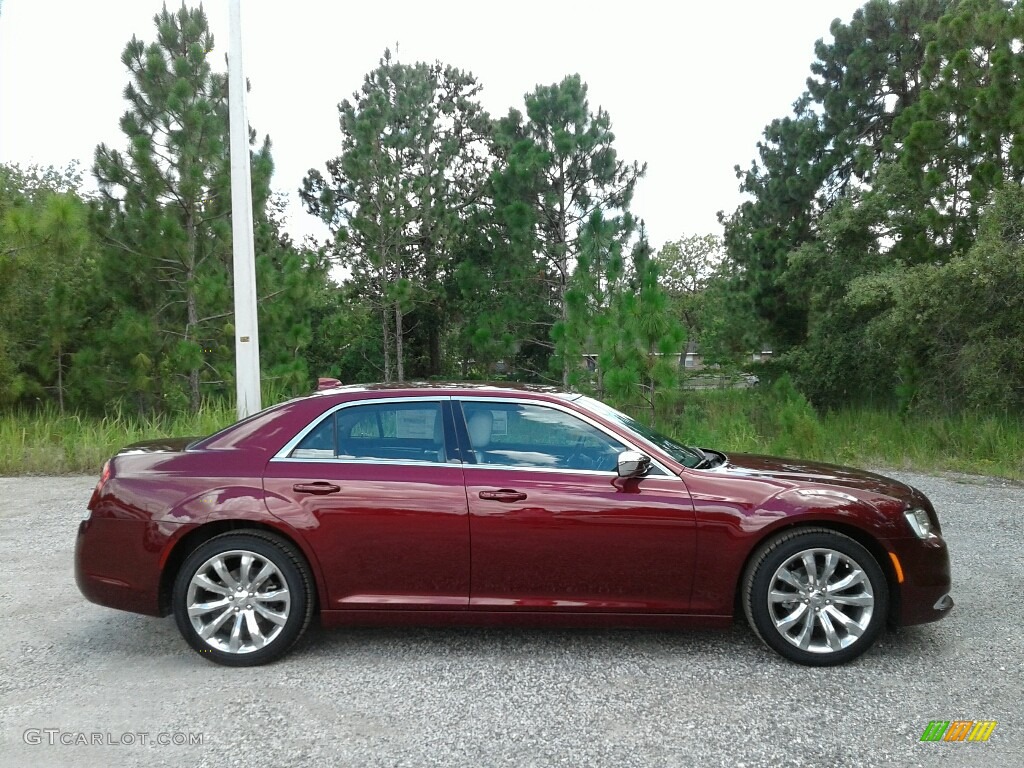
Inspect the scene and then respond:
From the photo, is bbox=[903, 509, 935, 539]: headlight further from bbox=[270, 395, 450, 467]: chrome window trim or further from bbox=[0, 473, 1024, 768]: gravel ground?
bbox=[270, 395, 450, 467]: chrome window trim

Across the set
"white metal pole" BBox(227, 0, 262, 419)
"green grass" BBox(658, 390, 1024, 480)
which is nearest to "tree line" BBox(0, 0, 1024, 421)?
Result: "green grass" BBox(658, 390, 1024, 480)

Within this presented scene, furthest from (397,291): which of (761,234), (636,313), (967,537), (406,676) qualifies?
(406,676)

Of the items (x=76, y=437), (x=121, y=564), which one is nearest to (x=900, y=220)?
(x=76, y=437)

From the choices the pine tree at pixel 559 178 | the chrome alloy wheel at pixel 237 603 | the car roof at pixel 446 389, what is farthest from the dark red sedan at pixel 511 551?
the pine tree at pixel 559 178

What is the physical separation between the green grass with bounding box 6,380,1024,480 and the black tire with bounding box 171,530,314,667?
771cm

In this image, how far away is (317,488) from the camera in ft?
14.0

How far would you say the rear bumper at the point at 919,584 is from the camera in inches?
164

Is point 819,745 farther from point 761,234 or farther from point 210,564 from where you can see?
point 761,234

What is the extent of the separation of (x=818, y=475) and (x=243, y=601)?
321 cm

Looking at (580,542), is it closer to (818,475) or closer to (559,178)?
(818,475)

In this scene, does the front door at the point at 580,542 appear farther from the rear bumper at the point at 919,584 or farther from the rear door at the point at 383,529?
the rear bumper at the point at 919,584

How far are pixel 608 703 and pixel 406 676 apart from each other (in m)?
1.04

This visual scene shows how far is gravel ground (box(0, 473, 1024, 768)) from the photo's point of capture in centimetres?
329

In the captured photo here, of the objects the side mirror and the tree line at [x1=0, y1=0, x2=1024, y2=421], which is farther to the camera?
the tree line at [x1=0, y1=0, x2=1024, y2=421]
